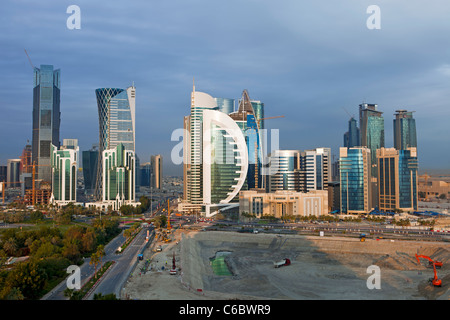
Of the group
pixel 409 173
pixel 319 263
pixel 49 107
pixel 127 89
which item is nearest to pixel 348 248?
pixel 319 263

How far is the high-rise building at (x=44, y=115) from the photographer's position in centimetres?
13362

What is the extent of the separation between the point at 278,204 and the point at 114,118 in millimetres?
55263

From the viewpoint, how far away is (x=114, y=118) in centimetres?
9550

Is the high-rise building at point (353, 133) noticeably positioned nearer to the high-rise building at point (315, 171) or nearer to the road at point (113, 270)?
Answer: the high-rise building at point (315, 171)

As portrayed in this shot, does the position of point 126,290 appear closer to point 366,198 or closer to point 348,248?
point 348,248

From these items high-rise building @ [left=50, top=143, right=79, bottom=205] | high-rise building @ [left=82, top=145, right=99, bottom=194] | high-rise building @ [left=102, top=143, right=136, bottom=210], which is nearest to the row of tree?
high-rise building @ [left=102, top=143, right=136, bottom=210]

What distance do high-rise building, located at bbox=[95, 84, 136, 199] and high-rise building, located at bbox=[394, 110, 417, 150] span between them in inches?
4175

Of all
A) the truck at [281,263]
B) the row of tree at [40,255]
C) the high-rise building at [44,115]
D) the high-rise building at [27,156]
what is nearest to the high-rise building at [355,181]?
the truck at [281,263]

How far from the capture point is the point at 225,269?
35.5 m

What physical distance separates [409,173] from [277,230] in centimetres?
3330

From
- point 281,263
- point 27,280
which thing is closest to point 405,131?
point 281,263

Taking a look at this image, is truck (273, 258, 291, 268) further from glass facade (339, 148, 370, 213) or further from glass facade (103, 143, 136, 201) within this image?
glass facade (103, 143, 136, 201)

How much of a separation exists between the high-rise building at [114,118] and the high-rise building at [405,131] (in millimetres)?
106047

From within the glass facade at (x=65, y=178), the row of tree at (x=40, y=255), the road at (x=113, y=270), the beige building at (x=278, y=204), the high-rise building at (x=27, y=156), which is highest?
the high-rise building at (x=27, y=156)
